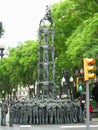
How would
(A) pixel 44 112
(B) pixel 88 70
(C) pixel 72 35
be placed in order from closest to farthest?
(B) pixel 88 70
(A) pixel 44 112
(C) pixel 72 35

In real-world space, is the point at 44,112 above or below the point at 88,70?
below

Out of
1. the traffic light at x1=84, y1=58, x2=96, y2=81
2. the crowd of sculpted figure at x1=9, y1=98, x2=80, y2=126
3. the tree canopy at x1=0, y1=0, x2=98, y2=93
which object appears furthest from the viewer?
the tree canopy at x1=0, y1=0, x2=98, y2=93

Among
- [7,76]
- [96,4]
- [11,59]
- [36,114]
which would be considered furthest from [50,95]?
[7,76]

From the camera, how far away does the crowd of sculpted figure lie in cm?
3069

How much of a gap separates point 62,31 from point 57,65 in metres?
5.69

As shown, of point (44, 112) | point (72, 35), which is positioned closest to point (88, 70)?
point (44, 112)

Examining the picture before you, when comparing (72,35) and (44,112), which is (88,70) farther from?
(72,35)

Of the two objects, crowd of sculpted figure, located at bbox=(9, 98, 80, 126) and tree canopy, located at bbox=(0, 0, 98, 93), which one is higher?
tree canopy, located at bbox=(0, 0, 98, 93)

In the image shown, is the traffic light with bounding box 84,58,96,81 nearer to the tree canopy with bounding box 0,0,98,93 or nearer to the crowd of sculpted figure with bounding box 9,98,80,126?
the crowd of sculpted figure with bounding box 9,98,80,126

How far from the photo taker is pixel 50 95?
34312mm

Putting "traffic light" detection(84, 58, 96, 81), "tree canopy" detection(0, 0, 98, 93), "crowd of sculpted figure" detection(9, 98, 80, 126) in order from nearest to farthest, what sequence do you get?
"traffic light" detection(84, 58, 96, 81) → "crowd of sculpted figure" detection(9, 98, 80, 126) → "tree canopy" detection(0, 0, 98, 93)

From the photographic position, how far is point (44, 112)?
30.8m

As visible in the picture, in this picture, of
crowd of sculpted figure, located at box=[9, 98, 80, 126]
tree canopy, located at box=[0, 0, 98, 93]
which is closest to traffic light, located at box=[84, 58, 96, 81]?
crowd of sculpted figure, located at box=[9, 98, 80, 126]

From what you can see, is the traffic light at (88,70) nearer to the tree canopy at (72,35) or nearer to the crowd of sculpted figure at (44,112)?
the crowd of sculpted figure at (44,112)
